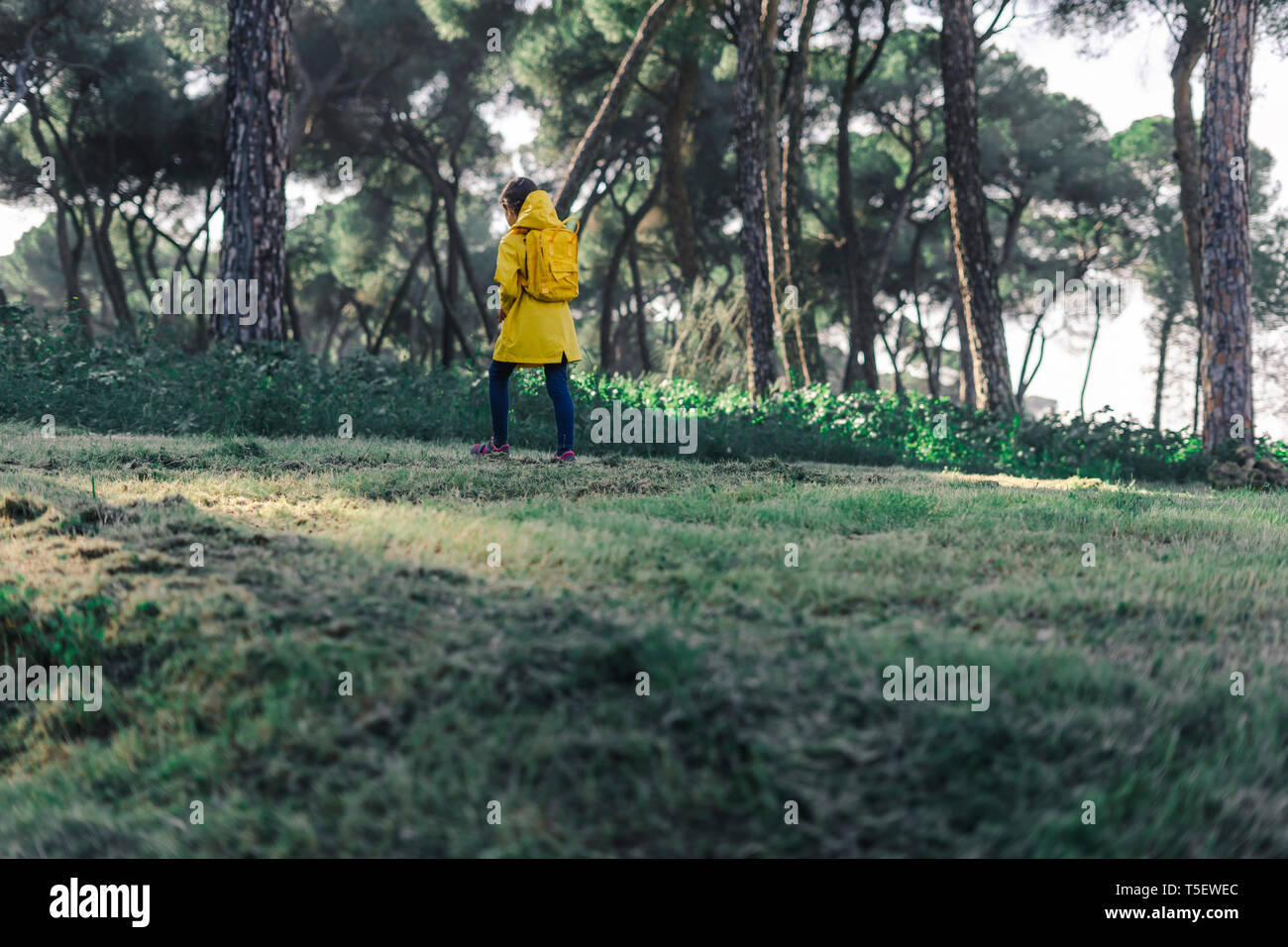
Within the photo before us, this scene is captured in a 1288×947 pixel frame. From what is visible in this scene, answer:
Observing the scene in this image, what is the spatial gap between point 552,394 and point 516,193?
4.63 feet


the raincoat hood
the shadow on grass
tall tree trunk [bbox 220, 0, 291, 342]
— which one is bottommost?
the shadow on grass

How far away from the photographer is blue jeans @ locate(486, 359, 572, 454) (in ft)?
20.4

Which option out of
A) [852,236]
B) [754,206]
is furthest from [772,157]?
[852,236]

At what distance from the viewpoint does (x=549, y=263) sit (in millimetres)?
5949

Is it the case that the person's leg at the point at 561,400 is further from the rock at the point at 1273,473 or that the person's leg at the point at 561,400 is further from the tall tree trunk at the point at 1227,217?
the tall tree trunk at the point at 1227,217

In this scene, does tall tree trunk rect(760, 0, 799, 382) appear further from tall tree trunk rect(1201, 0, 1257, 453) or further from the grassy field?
the grassy field

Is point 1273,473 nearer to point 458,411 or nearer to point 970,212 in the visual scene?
point 970,212

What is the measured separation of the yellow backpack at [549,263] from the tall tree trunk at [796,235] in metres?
6.94

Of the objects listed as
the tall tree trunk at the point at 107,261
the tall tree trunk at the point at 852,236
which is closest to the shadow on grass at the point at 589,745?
the tall tree trunk at the point at 852,236

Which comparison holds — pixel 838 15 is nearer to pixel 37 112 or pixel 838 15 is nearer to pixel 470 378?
pixel 470 378

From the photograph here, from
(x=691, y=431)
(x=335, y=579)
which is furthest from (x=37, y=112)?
(x=335, y=579)

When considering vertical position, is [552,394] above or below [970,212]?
below

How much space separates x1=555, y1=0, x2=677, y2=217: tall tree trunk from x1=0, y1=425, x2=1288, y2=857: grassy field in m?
8.96

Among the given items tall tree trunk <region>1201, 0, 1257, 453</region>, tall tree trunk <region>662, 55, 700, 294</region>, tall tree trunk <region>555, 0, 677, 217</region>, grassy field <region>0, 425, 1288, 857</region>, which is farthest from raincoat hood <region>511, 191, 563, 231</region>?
tall tree trunk <region>662, 55, 700, 294</region>
